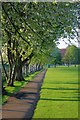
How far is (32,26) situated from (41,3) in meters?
1.69

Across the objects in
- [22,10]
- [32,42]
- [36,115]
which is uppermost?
[22,10]

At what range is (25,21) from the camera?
480 inches

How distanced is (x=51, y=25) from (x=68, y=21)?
102cm

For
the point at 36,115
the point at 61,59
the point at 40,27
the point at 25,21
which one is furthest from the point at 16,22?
the point at 61,59

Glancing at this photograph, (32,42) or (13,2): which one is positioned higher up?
(13,2)

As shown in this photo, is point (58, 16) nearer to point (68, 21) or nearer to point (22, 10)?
point (68, 21)

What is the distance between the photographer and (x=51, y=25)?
13.1m

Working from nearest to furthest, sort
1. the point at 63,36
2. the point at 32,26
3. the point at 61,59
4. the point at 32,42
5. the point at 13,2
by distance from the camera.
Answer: the point at 13,2, the point at 32,26, the point at 32,42, the point at 63,36, the point at 61,59

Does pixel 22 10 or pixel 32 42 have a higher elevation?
pixel 22 10

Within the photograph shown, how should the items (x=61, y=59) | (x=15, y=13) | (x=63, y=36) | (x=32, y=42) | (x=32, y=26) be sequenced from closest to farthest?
(x=15, y=13), (x=32, y=26), (x=32, y=42), (x=63, y=36), (x=61, y=59)

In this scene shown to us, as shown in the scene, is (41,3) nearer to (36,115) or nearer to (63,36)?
(36,115)

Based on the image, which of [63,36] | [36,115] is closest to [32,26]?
[36,115]

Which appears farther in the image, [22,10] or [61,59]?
[61,59]

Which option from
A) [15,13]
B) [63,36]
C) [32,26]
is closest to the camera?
[15,13]
